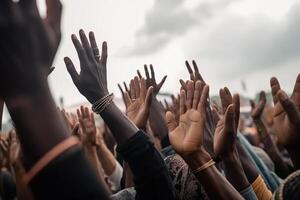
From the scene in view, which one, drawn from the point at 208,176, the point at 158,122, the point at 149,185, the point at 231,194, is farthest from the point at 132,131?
the point at 158,122

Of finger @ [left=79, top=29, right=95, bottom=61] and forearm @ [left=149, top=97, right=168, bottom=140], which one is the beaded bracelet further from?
forearm @ [left=149, top=97, right=168, bottom=140]

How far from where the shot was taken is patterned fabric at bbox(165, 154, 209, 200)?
2.21 meters

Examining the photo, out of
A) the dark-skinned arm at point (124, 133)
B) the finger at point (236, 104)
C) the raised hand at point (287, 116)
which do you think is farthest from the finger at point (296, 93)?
the dark-skinned arm at point (124, 133)

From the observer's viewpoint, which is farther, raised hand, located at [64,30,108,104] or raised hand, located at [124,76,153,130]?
raised hand, located at [124,76,153,130]

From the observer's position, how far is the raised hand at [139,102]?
2745 millimetres

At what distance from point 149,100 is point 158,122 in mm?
1518

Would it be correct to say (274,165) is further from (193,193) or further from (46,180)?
(46,180)

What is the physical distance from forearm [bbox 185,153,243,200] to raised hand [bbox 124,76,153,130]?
870 millimetres

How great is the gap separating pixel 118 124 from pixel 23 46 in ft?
3.74

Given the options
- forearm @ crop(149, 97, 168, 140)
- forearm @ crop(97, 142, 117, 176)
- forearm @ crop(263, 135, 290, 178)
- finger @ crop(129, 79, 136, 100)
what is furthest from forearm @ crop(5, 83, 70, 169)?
forearm @ crop(263, 135, 290, 178)

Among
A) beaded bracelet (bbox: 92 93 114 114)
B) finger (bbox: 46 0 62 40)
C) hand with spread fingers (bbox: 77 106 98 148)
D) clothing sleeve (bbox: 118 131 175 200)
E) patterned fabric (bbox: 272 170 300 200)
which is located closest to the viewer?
finger (bbox: 46 0 62 40)

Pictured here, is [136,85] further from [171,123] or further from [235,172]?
[235,172]

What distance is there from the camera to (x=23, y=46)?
936 mm

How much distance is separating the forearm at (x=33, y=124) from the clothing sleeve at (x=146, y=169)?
88cm
